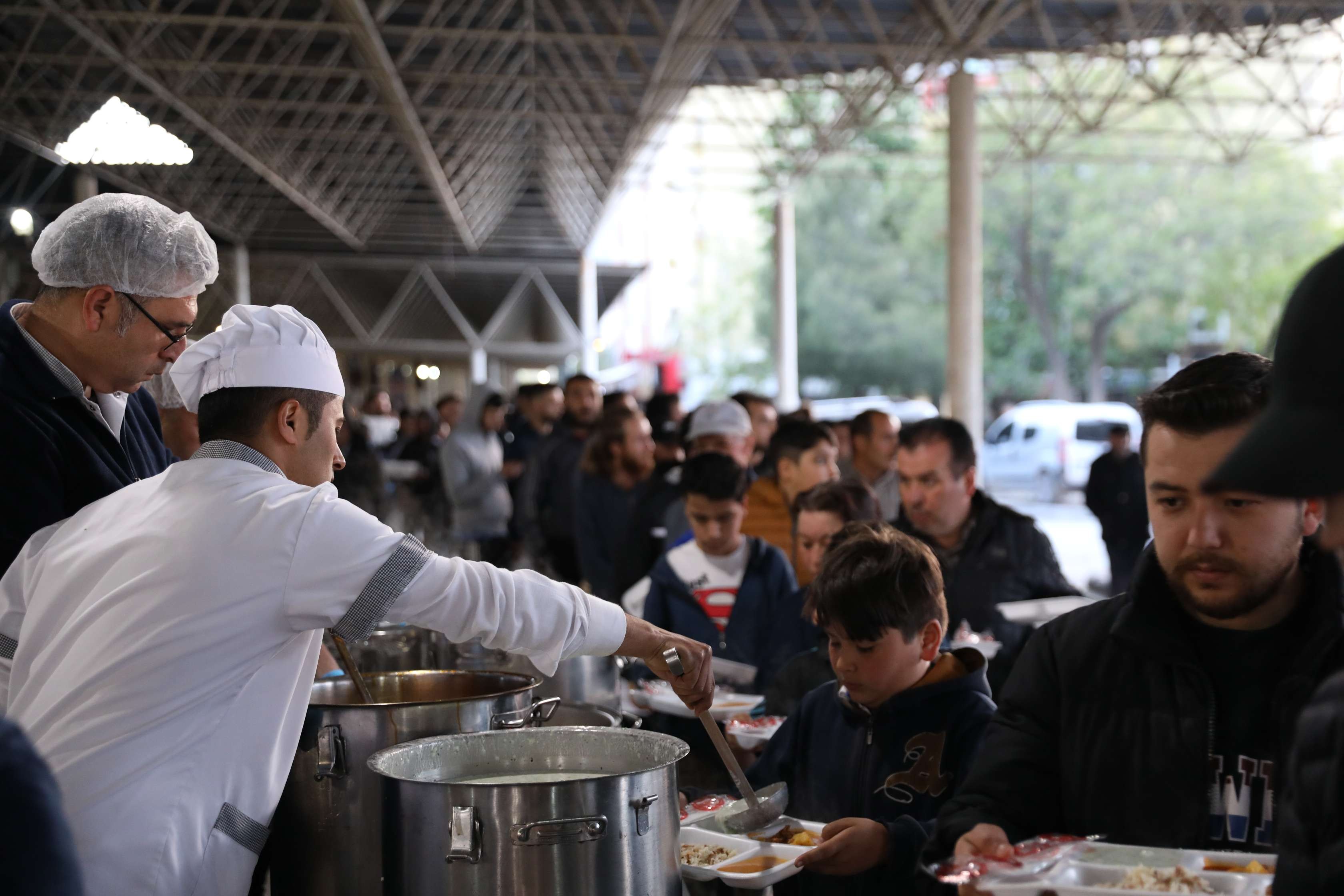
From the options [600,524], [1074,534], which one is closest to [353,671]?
[600,524]

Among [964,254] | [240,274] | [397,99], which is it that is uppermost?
[240,274]

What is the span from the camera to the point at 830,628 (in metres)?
3.38

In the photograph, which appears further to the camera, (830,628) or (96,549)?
(830,628)

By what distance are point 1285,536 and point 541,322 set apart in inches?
1431

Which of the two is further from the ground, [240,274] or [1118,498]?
[240,274]

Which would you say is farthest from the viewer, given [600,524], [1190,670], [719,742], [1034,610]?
[600,524]

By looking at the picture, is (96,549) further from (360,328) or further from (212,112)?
(360,328)

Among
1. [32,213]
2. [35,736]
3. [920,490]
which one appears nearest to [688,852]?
[35,736]

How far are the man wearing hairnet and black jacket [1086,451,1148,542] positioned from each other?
11825 mm

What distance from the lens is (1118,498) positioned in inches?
547

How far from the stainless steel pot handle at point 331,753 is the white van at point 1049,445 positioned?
2596 centimetres

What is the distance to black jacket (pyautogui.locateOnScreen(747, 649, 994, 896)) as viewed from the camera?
3.24m

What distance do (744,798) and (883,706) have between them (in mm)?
480

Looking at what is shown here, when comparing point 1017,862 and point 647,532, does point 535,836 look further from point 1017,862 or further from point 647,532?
point 647,532
